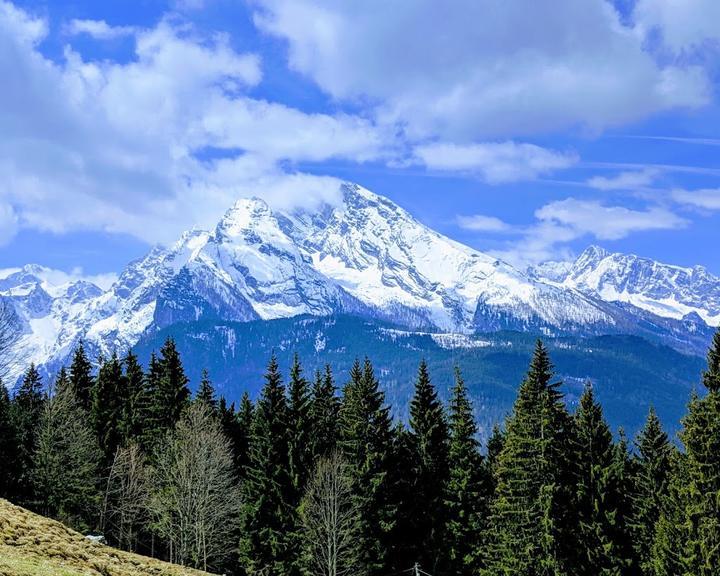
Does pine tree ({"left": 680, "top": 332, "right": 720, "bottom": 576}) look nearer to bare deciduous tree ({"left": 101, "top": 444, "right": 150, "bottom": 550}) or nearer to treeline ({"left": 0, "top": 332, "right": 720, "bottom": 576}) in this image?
treeline ({"left": 0, "top": 332, "right": 720, "bottom": 576})

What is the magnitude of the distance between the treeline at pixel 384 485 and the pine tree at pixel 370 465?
0.12 m

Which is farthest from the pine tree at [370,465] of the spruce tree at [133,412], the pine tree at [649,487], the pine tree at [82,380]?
the pine tree at [82,380]

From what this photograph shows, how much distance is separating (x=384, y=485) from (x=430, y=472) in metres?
5.22

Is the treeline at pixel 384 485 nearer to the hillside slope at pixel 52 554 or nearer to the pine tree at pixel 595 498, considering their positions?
the pine tree at pixel 595 498

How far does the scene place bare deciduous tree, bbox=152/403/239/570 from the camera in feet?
185

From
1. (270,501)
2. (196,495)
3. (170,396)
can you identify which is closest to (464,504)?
(270,501)

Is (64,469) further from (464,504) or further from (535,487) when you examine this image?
(535,487)

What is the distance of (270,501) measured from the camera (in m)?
57.7

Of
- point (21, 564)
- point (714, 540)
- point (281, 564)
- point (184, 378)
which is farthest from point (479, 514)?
point (21, 564)

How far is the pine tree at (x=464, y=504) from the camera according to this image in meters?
56.8

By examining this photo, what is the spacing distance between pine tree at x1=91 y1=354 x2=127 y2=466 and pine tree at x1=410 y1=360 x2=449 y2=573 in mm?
32328

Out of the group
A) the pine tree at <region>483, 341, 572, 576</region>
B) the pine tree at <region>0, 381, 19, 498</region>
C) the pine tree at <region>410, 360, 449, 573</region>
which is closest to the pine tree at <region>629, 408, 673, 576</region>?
the pine tree at <region>483, 341, 572, 576</region>

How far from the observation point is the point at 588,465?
51.9 metres

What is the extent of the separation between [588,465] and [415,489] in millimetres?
14529
